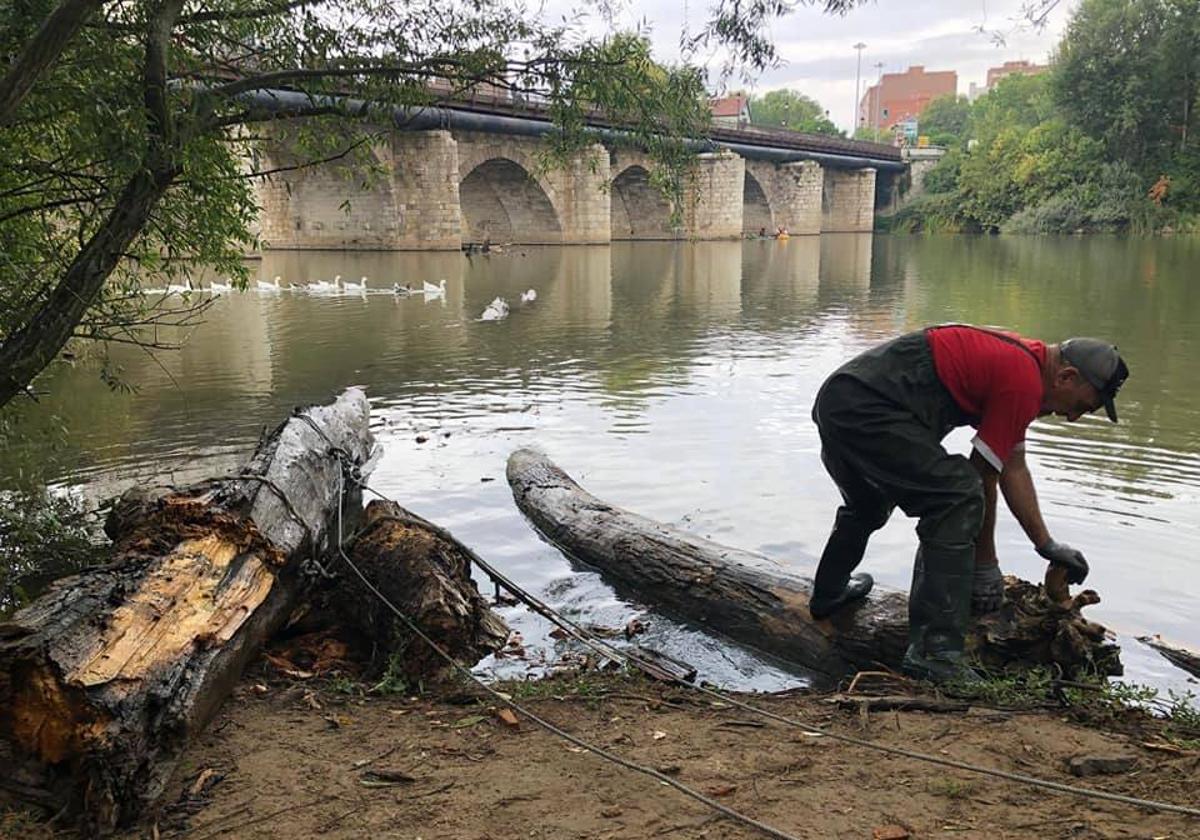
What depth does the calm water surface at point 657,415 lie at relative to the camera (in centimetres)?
625

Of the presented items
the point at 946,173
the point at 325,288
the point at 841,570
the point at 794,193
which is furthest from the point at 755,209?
the point at 841,570

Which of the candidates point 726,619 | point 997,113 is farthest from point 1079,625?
point 997,113

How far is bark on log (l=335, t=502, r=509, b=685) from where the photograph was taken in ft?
15.0

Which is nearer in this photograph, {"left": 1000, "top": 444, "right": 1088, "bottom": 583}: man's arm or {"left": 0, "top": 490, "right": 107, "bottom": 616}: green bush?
{"left": 1000, "top": 444, "right": 1088, "bottom": 583}: man's arm

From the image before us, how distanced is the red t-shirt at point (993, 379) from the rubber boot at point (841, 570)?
2.55 feet

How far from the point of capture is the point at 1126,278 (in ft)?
84.7

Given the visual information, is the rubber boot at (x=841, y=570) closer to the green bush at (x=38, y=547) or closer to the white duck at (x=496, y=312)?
the green bush at (x=38, y=547)

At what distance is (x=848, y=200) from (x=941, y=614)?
248 feet

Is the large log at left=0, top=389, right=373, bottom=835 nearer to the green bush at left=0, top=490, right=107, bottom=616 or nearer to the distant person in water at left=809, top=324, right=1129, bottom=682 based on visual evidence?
the green bush at left=0, top=490, right=107, bottom=616

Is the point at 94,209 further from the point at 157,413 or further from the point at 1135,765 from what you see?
the point at 157,413

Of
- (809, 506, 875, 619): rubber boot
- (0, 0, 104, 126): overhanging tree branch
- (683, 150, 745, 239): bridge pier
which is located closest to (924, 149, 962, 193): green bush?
(683, 150, 745, 239): bridge pier

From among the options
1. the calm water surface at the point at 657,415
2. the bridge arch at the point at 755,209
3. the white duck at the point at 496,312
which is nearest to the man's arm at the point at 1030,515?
the calm water surface at the point at 657,415

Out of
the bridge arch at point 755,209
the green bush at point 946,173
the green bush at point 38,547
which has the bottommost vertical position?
the green bush at point 38,547

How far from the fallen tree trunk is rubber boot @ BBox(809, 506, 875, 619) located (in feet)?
0.22
